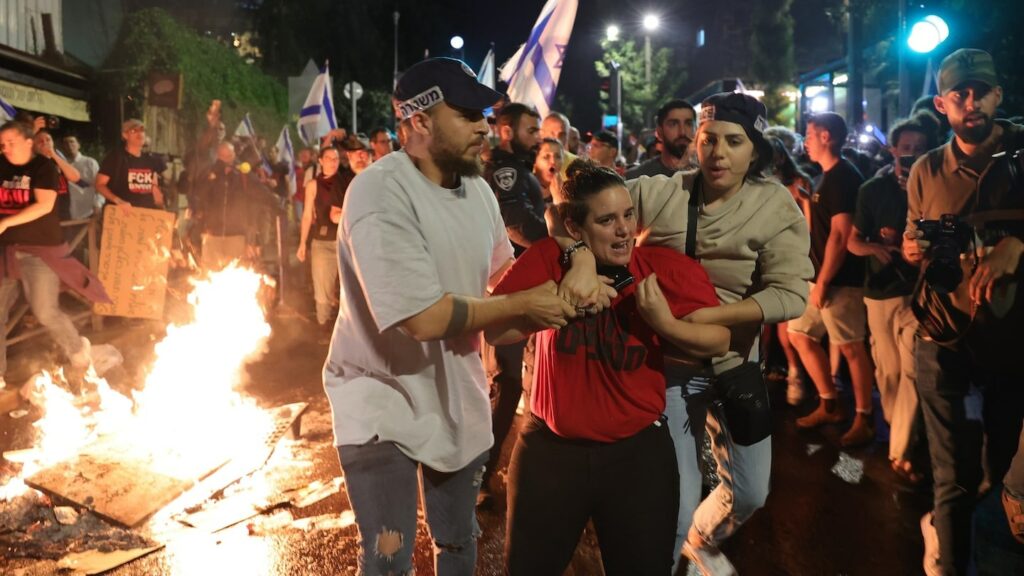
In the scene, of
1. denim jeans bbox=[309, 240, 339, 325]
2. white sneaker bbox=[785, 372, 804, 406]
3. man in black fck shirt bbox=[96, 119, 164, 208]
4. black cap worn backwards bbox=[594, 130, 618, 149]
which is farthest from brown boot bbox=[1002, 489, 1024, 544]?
man in black fck shirt bbox=[96, 119, 164, 208]

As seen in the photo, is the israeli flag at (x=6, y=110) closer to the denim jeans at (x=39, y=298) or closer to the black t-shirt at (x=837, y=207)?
the denim jeans at (x=39, y=298)

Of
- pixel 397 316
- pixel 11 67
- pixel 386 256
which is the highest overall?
pixel 11 67

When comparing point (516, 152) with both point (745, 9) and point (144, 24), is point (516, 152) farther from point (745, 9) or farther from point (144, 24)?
point (745, 9)

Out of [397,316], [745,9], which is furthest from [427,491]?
[745,9]

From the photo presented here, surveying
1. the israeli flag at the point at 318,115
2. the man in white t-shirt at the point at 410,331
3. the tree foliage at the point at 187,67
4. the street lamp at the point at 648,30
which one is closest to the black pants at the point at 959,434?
the man in white t-shirt at the point at 410,331

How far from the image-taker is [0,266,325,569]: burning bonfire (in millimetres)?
4660

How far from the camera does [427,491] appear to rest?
290cm

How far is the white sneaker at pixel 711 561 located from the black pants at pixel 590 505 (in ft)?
3.20

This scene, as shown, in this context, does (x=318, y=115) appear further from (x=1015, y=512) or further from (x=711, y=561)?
(x=1015, y=512)

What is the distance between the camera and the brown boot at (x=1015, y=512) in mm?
3188

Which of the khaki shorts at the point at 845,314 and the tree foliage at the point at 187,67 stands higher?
the tree foliage at the point at 187,67

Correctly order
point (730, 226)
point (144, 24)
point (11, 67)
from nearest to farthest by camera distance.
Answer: point (730, 226)
point (11, 67)
point (144, 24)

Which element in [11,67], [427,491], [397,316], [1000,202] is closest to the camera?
[397,316]

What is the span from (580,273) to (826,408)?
452 cm
